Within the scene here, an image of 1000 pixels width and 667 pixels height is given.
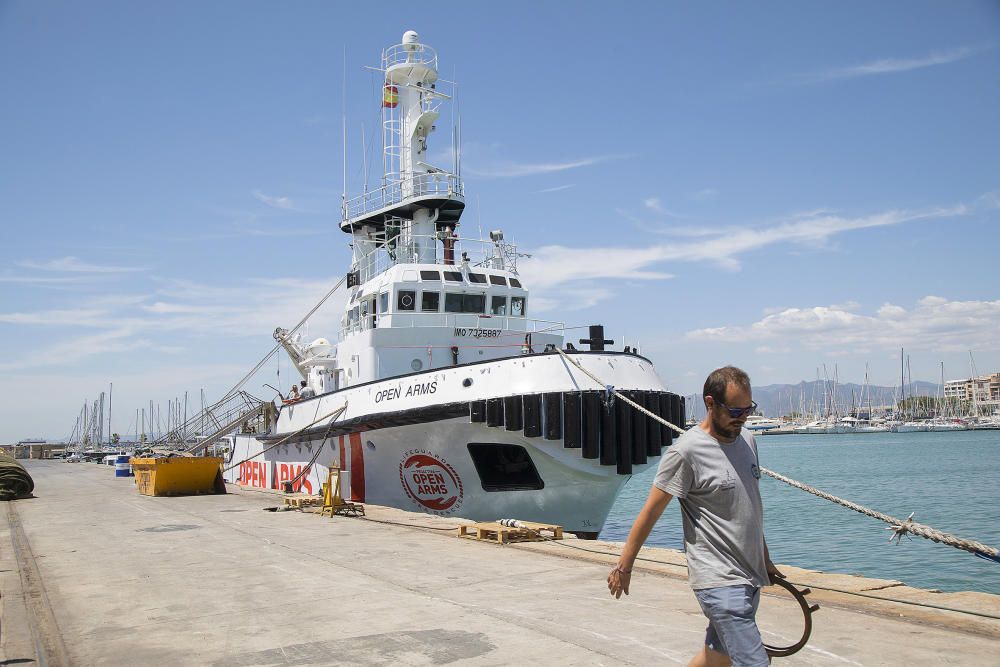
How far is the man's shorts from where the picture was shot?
3047mm

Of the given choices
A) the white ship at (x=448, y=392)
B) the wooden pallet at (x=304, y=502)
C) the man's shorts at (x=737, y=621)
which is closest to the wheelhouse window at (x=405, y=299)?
the white ship at (x=448, y=392)

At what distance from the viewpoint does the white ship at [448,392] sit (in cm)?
1245

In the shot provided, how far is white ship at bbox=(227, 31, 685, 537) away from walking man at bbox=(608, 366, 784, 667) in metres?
8.81

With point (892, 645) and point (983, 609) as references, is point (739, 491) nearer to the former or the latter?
point (892, 645)

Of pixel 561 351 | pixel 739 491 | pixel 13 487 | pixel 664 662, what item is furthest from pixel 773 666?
pixel 13 487

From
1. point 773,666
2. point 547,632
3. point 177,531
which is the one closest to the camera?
point 773,666

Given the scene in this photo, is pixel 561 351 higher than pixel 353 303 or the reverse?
the reverse

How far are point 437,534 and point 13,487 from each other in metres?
15.2

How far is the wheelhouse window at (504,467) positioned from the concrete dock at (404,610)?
9.01 feet

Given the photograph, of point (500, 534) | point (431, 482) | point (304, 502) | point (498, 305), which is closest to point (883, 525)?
point (498, 305)

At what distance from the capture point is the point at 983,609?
18.2 feet

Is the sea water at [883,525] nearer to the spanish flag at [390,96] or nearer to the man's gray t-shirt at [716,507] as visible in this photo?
the man's gray t-shirt at [716,507]

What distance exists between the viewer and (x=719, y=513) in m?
3.23

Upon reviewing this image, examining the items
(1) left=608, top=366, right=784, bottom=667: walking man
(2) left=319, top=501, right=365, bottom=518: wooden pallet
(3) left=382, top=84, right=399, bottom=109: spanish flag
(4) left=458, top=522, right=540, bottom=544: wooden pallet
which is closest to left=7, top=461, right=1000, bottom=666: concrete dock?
(4) left=458, top=522, right=540, bottom=544: wooden pallet
